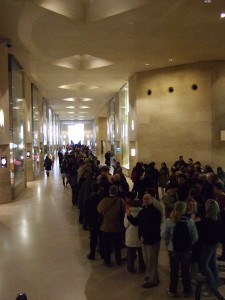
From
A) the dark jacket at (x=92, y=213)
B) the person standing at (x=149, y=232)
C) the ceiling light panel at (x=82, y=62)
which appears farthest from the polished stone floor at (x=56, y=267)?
the ceiling light panel at (x=82, y=62)

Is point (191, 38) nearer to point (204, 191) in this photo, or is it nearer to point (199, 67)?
point (199, 67)

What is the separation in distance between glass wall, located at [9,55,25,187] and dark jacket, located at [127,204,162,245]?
30.1ft

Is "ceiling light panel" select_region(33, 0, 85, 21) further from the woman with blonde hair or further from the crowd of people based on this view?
the woman with blonde hair

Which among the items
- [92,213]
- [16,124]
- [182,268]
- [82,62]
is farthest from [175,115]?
→ [182,268]

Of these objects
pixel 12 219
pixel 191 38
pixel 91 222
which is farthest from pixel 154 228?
pixel 191 38

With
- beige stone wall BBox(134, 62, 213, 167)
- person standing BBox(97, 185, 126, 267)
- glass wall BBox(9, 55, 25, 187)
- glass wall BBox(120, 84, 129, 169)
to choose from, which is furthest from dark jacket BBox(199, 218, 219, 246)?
glass wall BBox(120, 84, 129, 169)

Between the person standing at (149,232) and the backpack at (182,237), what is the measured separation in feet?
1.32

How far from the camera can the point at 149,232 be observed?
5047mm

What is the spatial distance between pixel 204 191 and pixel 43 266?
3776 mm

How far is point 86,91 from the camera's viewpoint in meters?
24.7

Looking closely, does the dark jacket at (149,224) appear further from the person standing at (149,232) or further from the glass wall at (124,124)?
Result: the glass wall at (124,124)

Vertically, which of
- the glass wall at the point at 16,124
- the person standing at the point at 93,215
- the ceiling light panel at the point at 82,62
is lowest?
the person standing at the point at 93,215

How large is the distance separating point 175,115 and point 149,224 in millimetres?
12329

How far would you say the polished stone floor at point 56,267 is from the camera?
16.9ft
